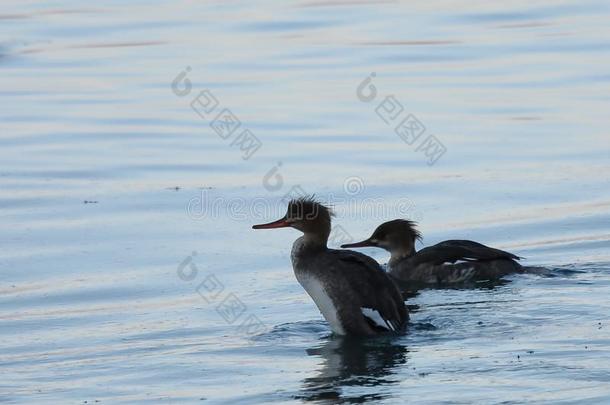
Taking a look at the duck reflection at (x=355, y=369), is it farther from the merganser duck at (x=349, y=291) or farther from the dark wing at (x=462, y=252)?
the dark wing at (x=462, y=252)


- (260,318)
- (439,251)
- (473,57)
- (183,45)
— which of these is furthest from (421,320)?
(183,45)

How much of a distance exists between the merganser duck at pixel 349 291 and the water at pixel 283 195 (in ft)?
0.57

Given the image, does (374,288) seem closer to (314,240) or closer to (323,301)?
(323,301)

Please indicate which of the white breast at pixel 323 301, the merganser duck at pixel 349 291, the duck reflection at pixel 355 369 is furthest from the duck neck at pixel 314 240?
the duck reflection at pixel 355 369

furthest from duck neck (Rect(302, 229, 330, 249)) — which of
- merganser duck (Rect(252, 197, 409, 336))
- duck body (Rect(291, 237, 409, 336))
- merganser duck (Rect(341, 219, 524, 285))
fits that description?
merganser duck (Rect(341, 219, 524, 285))

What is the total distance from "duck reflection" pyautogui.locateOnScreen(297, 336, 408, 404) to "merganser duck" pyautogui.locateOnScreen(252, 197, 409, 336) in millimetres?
117

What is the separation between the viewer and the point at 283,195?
1347 cm

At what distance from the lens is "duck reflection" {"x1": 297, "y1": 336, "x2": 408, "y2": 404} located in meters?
7.74

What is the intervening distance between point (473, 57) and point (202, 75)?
4.02 m

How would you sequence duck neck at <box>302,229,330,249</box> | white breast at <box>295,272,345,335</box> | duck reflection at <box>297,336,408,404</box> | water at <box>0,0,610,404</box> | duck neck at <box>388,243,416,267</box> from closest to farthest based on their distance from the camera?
duck reflection at <box>297,336,408,404</box> → water at <box>0,0,610,404</box> → white breast at <box>295,272,345,335</box> → duck neck at <box>302,229,330,249</box> → duck neck at <box>388,243,416,267</box>

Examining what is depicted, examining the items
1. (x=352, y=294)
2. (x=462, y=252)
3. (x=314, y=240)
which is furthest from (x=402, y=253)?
(x=352, y=294)

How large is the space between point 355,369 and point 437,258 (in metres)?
3.18

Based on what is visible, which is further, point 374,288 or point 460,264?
point 460,264

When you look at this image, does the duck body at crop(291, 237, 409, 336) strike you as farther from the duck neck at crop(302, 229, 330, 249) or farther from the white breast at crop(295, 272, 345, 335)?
the duck neck at crop(302, 229, 330, 249)
